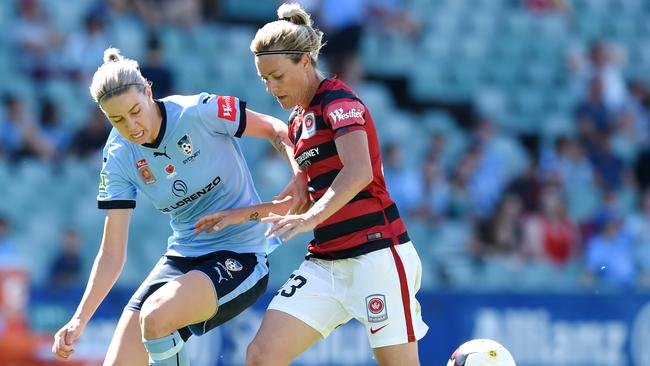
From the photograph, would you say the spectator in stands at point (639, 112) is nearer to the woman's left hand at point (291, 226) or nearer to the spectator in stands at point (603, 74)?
the spectator in stands at point (603, 74)

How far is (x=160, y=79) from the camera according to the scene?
1227 centimetres

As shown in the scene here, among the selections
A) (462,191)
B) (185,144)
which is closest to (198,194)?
(185,144)

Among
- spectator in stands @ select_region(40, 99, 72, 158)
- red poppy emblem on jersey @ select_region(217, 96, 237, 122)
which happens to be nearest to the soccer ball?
red poppy emblem on jersey @ select_region(217, 96, 237, 122)

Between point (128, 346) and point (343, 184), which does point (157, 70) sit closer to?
point (128, 346)

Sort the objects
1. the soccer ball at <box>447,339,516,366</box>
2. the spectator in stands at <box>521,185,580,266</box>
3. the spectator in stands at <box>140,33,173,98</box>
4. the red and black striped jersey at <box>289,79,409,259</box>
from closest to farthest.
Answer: the red and black striped jersey at <box>289,79,409,259</box>, the soccer ball at <box>447,339,516,366</box>, the spectator in stands at <box>140,33,173,98</box>, the spectator in stands at <box>521,185,580,266</box>

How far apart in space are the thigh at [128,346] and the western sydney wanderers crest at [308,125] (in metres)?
1.22

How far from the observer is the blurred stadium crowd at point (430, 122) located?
1141cm

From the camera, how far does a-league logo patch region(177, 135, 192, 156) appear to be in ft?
19.1

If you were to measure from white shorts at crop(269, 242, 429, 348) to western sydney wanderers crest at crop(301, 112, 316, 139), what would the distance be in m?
0.63

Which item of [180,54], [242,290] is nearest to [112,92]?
[242,290]

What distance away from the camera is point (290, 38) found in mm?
5484

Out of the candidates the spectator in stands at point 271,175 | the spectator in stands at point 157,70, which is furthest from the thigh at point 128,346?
the spectator in stands at point 157,70

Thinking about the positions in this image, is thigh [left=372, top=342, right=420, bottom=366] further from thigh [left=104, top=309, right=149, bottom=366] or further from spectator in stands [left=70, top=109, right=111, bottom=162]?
spectator in stands [left=70, top=109, right=111, bottom=162]

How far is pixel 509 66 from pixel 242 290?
425 inches
